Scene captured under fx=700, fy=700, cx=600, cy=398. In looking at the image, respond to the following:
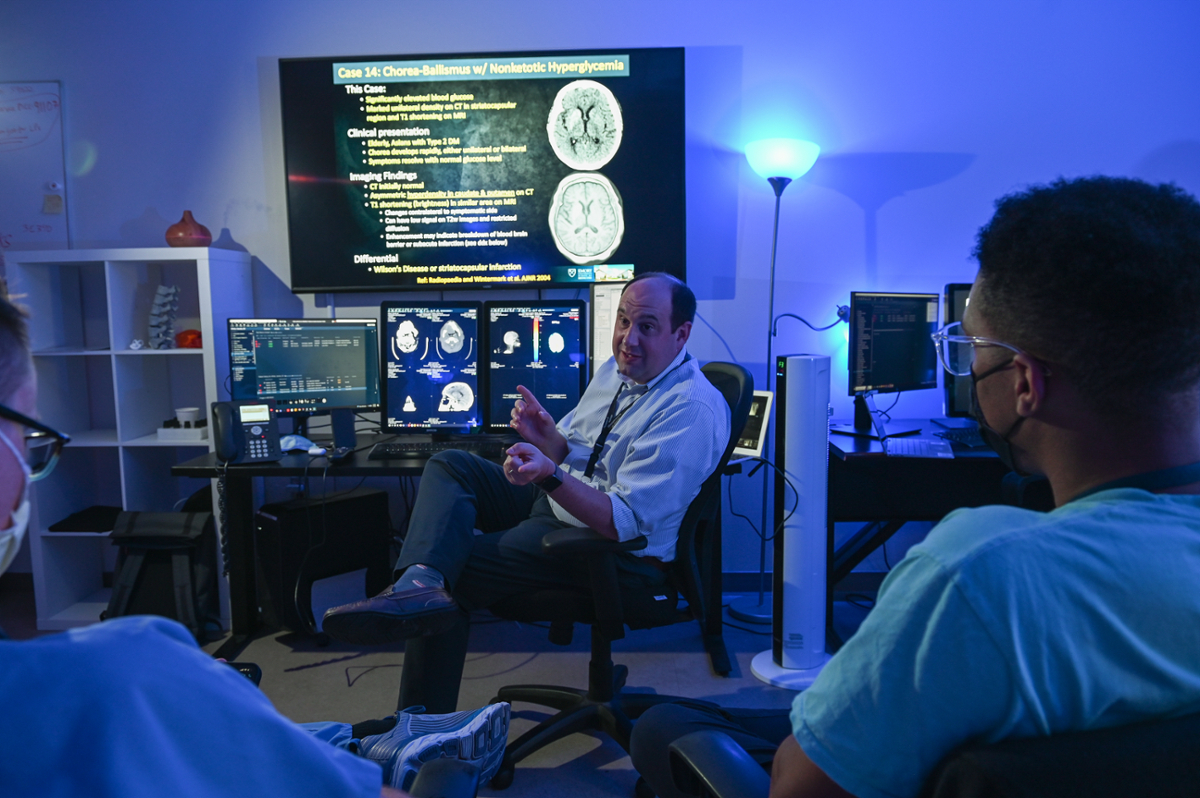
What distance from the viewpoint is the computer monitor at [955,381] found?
266 cm

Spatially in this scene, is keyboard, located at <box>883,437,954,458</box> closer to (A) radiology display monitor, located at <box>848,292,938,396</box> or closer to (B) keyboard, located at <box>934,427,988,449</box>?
(B) keyboard, located at <box>934,427,988,449</box>

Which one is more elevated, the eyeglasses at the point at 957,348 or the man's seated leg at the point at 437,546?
the eyeglasses at the point at 957,348

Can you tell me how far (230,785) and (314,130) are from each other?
10.0ft

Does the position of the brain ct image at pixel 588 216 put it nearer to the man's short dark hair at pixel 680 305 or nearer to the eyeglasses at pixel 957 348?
the man's short dark hair at pixel 680 305

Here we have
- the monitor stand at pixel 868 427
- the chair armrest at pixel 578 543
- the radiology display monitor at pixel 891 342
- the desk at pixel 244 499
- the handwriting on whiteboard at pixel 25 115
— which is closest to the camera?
the chair armrest at pixel 578 543

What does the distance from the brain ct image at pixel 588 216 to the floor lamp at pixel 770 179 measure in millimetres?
601

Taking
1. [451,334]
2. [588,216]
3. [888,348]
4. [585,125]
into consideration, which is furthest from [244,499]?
[888,348]

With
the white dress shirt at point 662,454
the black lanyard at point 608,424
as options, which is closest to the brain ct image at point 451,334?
the black lanyard at point 608,424

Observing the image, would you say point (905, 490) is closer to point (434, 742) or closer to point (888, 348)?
point (888, 348)

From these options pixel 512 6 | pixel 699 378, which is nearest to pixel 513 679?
pixel 699 378

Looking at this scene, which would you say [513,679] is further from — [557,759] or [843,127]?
[843,127]

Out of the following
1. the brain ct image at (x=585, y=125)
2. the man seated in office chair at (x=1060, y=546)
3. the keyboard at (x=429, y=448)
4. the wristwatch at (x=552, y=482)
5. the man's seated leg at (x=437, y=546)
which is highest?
the brain ct image at (x=585, y=125)

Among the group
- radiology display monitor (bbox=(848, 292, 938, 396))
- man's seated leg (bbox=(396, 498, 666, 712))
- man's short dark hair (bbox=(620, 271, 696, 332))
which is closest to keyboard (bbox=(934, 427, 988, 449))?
radiology display monitor (bbox=(848, 292, 938, 396))

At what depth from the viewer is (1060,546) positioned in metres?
0.52
